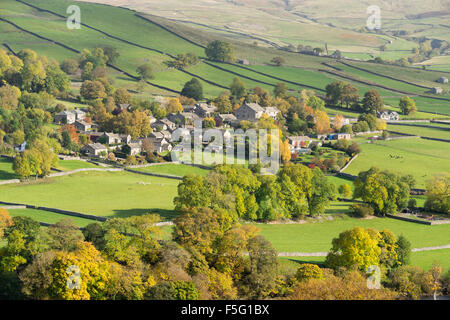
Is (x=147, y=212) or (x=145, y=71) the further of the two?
(x=145, y=71)

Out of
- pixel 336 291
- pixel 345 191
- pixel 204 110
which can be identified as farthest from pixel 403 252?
pixel 204 110

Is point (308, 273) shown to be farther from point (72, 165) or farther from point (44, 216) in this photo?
point (72, 165)

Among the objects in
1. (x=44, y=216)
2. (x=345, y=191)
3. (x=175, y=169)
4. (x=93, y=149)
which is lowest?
(x=175, y=169)

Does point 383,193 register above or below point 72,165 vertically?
above

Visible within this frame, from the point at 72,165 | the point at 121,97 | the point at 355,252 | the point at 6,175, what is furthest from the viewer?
the point at 121,97

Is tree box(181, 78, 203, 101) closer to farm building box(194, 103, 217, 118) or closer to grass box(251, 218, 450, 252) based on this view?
farm building box(194, 103, 217, 118)

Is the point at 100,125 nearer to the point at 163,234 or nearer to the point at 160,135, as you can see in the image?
the point at 160,135

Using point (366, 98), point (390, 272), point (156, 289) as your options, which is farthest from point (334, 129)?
point (156, 289)
